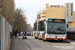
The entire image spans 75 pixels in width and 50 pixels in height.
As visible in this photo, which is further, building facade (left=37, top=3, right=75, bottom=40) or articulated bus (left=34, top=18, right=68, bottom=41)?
building facade (left=37, top=3, right=75, bottom=40)

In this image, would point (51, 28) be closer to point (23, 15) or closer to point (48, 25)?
point (48, 25)

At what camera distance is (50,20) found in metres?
23.3

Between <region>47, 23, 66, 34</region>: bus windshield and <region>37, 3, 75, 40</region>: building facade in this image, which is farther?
<region>37, 3, 75, 40</region>: building facade

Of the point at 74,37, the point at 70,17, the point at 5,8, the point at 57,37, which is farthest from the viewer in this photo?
the point at 70,17

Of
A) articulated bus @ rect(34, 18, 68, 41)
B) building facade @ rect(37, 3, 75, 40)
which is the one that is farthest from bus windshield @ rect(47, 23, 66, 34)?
building facade @ rect(37, 3, 75, 40)

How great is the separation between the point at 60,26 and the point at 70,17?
171 feet

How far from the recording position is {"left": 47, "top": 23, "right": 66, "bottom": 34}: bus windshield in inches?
901

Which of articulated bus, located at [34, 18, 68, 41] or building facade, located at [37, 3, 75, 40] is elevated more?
building facade, located at [37, 3, 75, 40]

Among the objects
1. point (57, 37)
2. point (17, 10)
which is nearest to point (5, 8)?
point (57, 37)

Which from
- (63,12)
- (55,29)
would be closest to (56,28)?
(55,29)

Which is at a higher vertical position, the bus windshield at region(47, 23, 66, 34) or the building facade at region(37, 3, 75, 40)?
the building facade at region(37, 3, 75, 40)

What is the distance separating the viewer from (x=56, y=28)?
2306 centimetres

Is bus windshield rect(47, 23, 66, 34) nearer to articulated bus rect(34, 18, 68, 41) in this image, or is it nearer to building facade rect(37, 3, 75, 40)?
articulated bus rect(34, 18, 68, 41)

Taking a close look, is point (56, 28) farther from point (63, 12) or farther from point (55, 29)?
point (63, 12)
